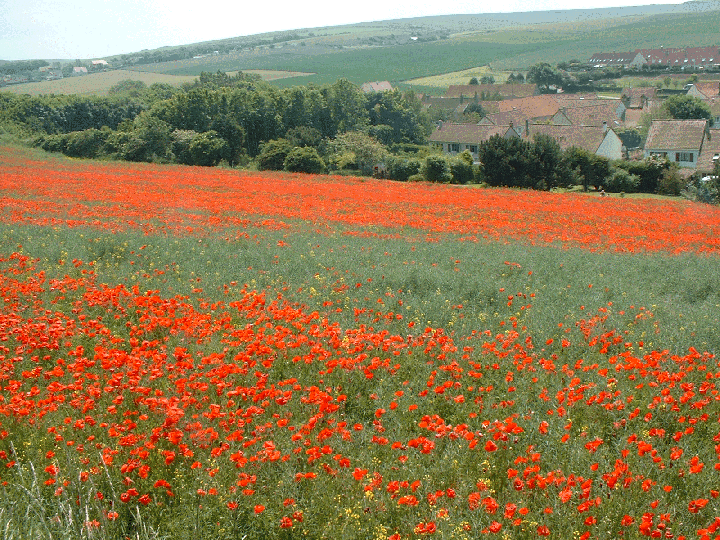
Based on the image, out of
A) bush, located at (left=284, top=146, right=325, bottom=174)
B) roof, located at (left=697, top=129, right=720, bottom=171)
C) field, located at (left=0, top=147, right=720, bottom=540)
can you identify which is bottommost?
roof, located at (left=697, top=129, right=720, bottom=171)

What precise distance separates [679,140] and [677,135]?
31.0 inches

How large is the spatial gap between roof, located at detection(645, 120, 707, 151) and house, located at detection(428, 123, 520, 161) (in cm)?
1559

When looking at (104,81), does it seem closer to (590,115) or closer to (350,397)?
(590,115)

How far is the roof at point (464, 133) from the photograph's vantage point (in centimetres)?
7312

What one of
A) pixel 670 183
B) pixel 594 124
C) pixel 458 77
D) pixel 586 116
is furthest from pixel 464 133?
pixel 458 77

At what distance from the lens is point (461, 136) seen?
75375 mm

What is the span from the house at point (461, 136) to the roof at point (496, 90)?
4761cm

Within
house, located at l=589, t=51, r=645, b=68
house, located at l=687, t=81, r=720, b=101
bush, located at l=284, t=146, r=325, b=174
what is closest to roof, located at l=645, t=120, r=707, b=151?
bush, located at l=284, t=146, r=325, b=174

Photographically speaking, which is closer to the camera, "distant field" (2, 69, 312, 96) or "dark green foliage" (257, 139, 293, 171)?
"dark green foliage" (257, 139, 293, 171)

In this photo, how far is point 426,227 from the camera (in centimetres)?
2002

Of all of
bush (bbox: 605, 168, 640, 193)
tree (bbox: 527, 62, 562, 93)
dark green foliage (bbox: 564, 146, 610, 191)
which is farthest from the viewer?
tree (bbox: 527, 62, 562, 93)

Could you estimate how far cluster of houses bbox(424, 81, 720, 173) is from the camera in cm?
6025

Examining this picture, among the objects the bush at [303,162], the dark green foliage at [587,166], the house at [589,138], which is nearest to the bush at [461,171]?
the dark green foliage at [587,166]

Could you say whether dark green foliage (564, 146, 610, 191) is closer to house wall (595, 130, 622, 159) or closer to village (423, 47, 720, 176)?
village (423, 47, 720, 176)
